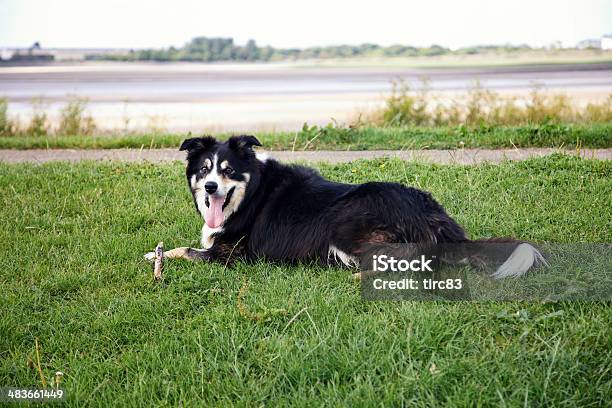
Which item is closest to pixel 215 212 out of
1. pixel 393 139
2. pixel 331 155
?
pixel 331 155

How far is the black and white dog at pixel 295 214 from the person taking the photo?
15.7 feet

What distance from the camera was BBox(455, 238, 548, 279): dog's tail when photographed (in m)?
4.57

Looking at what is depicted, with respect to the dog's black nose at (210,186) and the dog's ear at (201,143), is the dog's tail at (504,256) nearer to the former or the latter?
the dog's black nose at (210,186)

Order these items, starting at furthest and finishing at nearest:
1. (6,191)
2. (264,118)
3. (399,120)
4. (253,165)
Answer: (264,118), (399,120), (6,191), (253,165)

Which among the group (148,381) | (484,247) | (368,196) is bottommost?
(148,381)

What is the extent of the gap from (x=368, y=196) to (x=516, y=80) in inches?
1096

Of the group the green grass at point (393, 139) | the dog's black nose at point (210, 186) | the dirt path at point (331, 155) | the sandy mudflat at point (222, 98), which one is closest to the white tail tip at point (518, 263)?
the dog's black nose at point (210, 186)

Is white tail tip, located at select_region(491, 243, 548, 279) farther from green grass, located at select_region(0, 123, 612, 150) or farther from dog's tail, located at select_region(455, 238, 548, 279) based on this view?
green grass, located at select_region(0, 123, 612, 150)

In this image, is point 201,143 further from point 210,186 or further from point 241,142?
point 210,186

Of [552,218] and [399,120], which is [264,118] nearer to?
[399,120]

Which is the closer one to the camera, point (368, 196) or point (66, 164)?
point (368, 196)

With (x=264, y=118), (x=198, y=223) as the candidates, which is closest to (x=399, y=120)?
(x=264, y=118)

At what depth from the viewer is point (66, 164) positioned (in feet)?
29.5

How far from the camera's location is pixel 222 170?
5.34 meters
